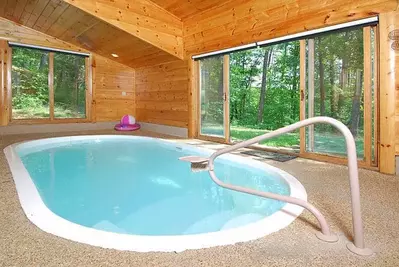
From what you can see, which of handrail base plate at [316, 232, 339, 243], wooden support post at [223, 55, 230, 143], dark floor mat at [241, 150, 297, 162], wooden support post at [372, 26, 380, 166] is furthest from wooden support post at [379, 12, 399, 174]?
wooden support post at [223, 55, 230, 143]

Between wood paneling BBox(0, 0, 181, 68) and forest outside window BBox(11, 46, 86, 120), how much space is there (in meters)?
0.42

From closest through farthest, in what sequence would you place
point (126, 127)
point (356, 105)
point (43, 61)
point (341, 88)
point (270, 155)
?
1. point (356, 105)
2. point (341, 88)
3. point (270, 155)
4. point (43, 61)
5. point (126, 127)

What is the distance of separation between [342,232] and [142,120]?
647 centimetres

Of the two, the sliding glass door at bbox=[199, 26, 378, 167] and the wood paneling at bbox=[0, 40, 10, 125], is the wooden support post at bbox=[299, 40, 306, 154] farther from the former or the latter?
the wood paneling at bbox=[0, 40, 10, 125]

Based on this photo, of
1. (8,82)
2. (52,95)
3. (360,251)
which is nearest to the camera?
(360,251)

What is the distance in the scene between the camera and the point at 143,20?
16.3 feet

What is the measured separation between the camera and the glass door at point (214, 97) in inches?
188

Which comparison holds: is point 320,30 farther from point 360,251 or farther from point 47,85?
point 47,85

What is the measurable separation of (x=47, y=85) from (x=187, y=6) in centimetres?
410

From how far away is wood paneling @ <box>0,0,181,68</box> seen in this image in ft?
15.5

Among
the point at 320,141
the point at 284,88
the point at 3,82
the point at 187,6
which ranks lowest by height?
the point at 320,141

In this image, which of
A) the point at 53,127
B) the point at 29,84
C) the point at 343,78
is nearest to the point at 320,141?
the point at 343,78

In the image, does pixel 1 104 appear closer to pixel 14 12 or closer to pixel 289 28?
pixel 14 12

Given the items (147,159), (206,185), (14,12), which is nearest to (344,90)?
(206,185)
